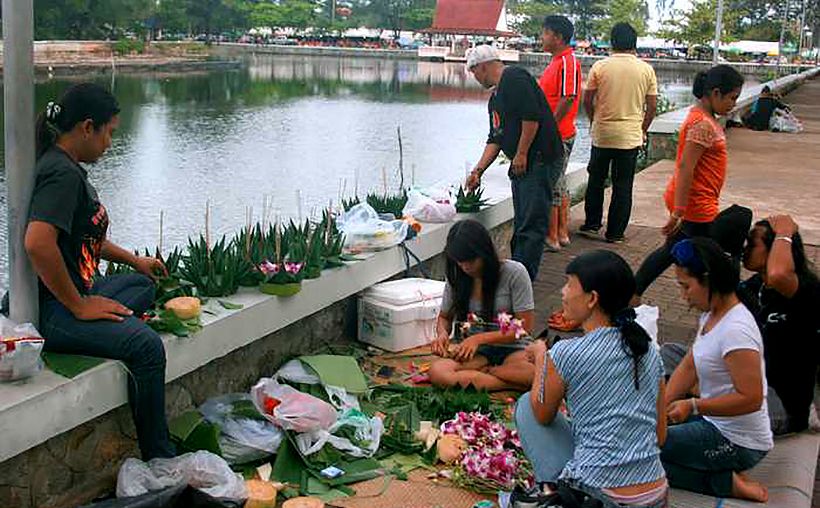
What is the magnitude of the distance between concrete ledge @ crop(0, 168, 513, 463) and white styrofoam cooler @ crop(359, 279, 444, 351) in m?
0.11

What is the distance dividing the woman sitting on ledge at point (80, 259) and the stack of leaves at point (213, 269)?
0.69m

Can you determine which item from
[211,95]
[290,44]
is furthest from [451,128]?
[290,44]

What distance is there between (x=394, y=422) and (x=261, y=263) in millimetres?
886

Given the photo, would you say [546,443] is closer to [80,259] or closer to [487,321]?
[487,321]

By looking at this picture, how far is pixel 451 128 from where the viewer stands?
23.7 meters

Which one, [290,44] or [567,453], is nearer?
[567,453]

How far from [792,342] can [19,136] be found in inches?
108

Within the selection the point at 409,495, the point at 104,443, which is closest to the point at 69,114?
the point at 104,443

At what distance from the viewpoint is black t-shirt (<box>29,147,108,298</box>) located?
2930 mm

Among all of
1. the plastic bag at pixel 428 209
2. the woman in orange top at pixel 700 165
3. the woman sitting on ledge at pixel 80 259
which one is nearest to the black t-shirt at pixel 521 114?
the plastic bag at pixel 428 209

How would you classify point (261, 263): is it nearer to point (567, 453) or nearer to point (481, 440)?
point (481, 440)

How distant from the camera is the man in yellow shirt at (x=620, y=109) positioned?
22.2 feet

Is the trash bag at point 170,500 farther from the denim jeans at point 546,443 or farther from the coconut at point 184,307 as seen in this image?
the denim jeans at point 546,443

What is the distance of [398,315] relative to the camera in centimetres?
466
